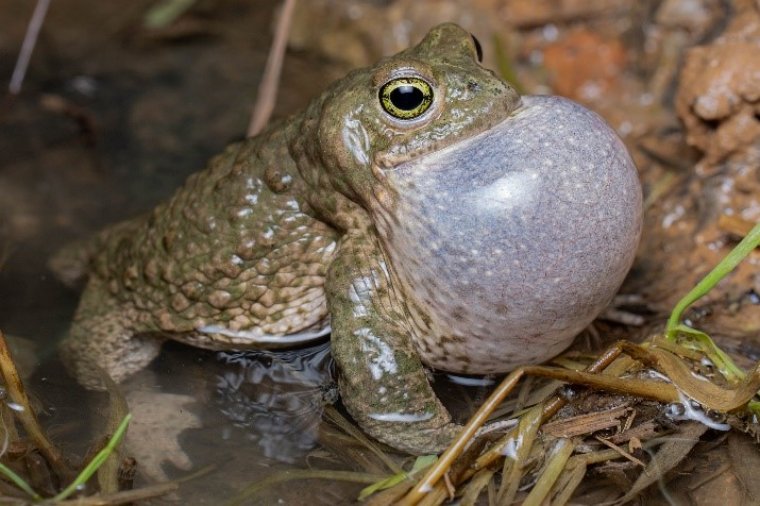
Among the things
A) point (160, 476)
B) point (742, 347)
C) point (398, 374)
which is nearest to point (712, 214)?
point (742, 347)

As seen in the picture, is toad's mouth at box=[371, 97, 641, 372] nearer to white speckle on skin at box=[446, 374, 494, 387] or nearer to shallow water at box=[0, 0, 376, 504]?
white speckle on skin at box=[446, 374, 494, 387]

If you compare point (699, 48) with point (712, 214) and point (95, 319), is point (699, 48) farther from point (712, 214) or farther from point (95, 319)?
point (95, 319)

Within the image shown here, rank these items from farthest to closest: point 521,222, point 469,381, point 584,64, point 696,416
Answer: point 584,64
point 469,381
point 696,416
point 521,222

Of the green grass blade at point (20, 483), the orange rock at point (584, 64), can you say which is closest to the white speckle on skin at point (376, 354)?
the green grass blade at point (20, 483)

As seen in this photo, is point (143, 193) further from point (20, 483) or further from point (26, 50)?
point (20, 483)

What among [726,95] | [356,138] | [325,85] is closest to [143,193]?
[325,85]

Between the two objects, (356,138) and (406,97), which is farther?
(356,138)
